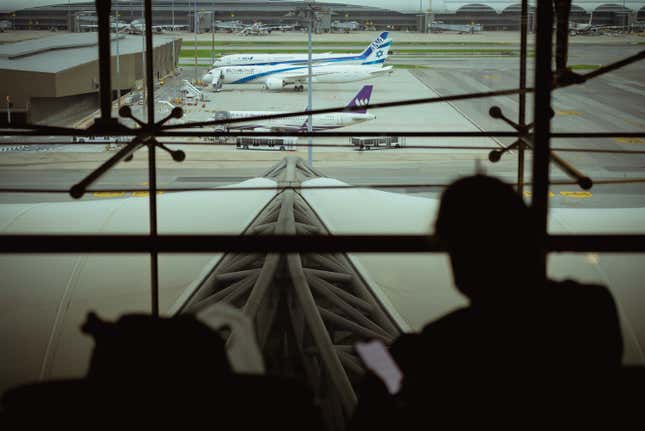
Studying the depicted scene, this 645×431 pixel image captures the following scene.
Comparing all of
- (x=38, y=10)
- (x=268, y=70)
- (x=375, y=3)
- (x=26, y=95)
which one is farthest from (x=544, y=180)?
(x=268, y=70)

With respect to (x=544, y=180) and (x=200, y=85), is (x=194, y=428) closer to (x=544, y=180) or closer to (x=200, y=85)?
(x=544, y=180)

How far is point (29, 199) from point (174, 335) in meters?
9.34

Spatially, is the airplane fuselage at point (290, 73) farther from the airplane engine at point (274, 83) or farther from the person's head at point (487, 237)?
the person's head at point (487, 237)

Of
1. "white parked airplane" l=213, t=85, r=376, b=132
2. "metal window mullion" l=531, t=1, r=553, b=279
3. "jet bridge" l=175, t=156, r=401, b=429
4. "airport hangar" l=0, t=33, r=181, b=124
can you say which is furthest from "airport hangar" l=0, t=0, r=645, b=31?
"metal window mullion" l=531, t=1, r=553, b=279

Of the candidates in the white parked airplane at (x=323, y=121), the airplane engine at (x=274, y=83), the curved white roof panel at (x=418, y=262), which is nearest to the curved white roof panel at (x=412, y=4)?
the curved white roof panel at (x=418, y=262)

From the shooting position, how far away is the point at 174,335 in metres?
0.66

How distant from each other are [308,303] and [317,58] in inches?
523

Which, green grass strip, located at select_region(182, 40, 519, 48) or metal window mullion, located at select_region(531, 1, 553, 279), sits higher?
green grass strip, located at select_region(182, 40, 519, 48)

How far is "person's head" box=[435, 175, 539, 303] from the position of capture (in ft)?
2.05

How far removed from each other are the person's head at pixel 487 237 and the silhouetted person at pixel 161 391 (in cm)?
18

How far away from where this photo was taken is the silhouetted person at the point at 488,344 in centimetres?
63

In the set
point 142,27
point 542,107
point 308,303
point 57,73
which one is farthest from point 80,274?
point 542,107

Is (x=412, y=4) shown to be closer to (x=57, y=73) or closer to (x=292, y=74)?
(x=57, y=73)

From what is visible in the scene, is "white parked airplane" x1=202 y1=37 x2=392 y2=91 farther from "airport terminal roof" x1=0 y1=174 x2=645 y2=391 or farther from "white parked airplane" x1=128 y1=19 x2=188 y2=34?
"airport terminal roof" x1=0 y1=174 x2=645 y2=391
